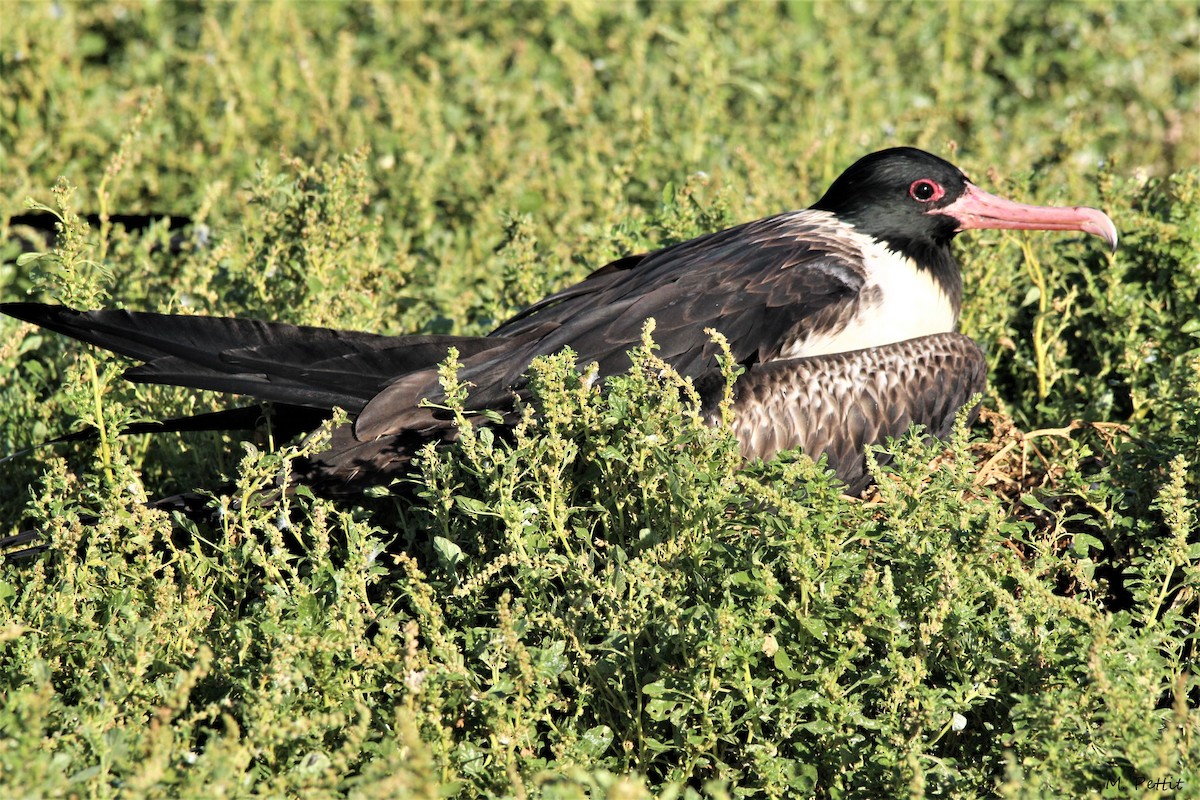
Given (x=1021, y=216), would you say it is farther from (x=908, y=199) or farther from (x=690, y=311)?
(x=690, y=311)

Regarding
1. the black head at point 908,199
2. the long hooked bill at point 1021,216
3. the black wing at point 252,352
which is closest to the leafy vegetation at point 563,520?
the black wing at point 252,352

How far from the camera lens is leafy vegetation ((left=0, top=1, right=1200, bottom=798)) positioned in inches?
105

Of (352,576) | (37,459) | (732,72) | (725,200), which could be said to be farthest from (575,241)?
(352,576)

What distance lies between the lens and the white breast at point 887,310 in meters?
3.97

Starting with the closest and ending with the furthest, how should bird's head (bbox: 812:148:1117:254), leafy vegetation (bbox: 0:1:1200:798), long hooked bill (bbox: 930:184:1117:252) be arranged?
1. leafy vegetation (bbox: 0:1:1200:798)
2. long hooked bill (bbox: 930:184:1117:252)
3. bird's head (bbox: 812:148:1117:254)

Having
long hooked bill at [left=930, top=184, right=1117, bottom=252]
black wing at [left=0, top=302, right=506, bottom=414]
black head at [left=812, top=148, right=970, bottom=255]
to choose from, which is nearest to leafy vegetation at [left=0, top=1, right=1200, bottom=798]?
black wing at [left=0, top=302, right=506, bottom=414]

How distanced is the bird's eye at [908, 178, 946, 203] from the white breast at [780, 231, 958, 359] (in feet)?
0.60

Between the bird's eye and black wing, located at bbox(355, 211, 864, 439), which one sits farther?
the bird's eye

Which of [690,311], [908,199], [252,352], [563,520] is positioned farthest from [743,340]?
[252,352]

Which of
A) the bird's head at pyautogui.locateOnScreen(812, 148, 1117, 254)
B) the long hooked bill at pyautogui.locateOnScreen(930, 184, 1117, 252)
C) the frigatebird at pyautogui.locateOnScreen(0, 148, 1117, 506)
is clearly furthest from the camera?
the bird's head at pyautogui.locateOnScreen(812, 148, 1117, 254)

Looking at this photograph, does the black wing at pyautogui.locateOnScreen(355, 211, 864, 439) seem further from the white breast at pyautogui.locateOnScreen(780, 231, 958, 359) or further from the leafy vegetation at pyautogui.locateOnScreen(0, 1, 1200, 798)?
the leafy vegetation at pyautogui.locateOnScreen(0, 1, 1200, 798)

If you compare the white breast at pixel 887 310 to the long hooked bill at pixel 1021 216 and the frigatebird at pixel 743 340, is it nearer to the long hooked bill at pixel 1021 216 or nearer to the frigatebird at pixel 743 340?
the frigatebird at pixel 743 340

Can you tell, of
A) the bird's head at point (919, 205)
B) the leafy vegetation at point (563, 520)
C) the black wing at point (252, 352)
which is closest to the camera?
the leafy vegetation at point (563, 520)

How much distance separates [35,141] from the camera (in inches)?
222
